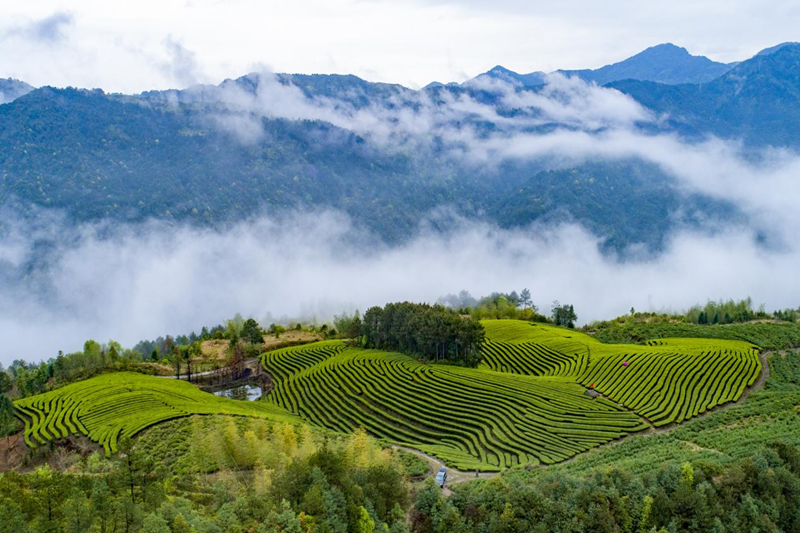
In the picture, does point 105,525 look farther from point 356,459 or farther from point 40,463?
point 40,463

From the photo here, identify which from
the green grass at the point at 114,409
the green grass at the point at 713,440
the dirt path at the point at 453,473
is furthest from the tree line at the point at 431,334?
the dirt path at the point at 453,473

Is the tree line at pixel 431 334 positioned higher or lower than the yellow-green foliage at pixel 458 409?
higher

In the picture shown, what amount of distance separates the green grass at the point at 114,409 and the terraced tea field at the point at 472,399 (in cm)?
21

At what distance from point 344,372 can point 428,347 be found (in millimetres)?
17986

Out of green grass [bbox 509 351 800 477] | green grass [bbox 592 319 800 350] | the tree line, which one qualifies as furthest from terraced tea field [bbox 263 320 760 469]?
green grass [bbox 592 319 800 350]

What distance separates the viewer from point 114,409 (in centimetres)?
6606

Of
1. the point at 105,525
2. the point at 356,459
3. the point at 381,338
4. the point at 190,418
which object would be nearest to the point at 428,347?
the point at 381,338

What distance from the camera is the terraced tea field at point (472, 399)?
6034 cm

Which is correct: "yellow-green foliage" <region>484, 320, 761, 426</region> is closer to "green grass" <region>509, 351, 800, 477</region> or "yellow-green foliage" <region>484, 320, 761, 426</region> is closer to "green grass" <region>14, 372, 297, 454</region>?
"green grass" <region>509, 351, 800, 477</region>

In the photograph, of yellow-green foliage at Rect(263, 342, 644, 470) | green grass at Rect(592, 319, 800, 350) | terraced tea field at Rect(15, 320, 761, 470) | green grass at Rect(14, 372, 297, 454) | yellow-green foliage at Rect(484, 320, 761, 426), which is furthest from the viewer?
green grass at Rect(592, 319, 800, 350)

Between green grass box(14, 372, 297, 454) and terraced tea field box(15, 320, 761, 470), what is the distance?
215mm

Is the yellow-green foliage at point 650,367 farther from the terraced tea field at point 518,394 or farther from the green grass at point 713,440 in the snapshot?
the green grass at point 713,440

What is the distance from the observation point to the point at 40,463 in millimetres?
56719

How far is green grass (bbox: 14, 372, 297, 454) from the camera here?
5872 cm
